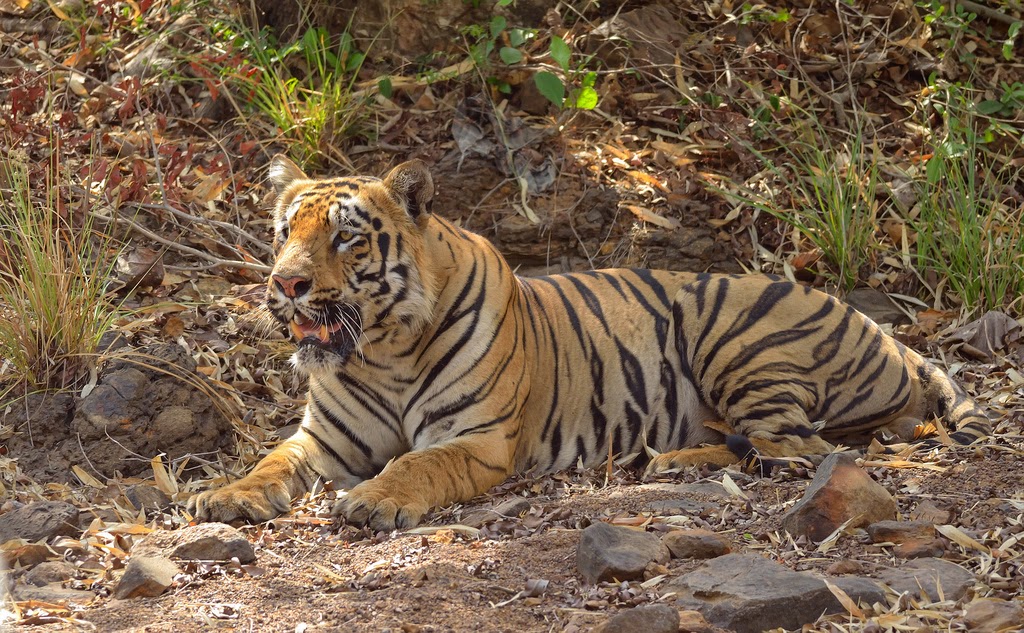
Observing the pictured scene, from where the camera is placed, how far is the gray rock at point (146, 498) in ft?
14.6

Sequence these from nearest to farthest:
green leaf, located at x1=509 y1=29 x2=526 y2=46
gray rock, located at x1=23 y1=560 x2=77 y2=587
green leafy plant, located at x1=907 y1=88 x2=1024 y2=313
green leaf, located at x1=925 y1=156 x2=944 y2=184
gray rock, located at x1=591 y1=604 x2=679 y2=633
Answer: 1. gray rock, located at x1=591 y1=604 x2=679 y2=633
2. gray rock, located at x1=23 y1=560 x2=77 y2=587
3. green leafy plant, located at x1=907 y1=88 x2=1024 y2=313
4. green leaf, located at x1=925 y1=156 x2=944 y2=184
5. green leaf, located at x1=509 y1=29 x2=526 y2=46

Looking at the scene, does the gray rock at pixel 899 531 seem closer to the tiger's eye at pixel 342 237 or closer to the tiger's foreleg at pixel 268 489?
the tiger's foreleg at pixel 268 489

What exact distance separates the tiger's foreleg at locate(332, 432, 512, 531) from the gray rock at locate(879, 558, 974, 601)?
1.68 meters

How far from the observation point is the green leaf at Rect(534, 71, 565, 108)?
687 centimetres

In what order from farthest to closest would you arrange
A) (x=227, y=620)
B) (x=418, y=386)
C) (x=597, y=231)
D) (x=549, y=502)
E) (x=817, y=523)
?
(x=597, y=231) < (x=418, y=386) < (x=549, y=502) < (x=817, y=523) < (x=227, y=620)

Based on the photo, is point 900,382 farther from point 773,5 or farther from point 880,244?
point 773,5

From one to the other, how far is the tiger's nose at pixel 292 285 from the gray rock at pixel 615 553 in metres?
1.53

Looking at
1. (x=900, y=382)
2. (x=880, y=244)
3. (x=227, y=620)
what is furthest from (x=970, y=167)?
(x=227, y=620)

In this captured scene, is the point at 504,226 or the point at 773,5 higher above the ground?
the point at 773,5

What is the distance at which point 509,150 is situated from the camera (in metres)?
6.99

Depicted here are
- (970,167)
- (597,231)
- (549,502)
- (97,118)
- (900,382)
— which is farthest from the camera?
(97,118)

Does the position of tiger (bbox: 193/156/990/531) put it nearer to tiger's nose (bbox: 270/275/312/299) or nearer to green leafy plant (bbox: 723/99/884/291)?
tiger's nose (bbox: 270/275/312/299)

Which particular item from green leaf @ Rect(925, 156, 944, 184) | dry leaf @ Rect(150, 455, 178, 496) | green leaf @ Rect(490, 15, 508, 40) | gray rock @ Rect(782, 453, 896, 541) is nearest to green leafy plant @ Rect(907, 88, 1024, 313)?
green leaf @ Rect(925, 156, 944, 184)

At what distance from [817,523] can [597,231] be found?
3.48 meters
